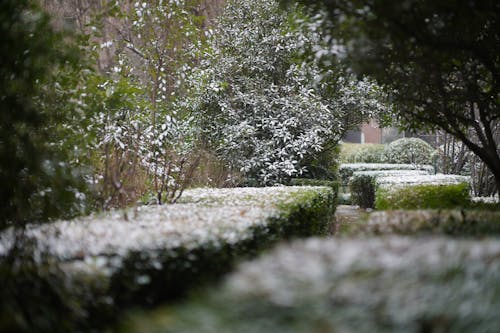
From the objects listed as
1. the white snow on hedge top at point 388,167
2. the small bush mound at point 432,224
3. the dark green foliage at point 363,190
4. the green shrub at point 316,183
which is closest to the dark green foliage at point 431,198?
the small bush mound at point 432,224

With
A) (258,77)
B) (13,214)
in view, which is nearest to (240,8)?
(258,77)

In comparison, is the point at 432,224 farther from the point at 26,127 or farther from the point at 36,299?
the point at 26,127

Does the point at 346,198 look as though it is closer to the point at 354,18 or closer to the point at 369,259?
the point at 354,18

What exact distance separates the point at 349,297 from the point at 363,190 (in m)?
12.5

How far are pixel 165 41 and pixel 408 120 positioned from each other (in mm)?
4488

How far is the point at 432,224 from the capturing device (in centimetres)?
383

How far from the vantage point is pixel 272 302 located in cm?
190

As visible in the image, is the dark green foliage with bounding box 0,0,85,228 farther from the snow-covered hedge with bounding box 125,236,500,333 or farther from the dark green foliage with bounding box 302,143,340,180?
the dark green foliage with bounding box 302,143,340,180

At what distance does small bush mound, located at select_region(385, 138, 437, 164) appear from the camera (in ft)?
67.5

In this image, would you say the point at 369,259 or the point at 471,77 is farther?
the point at 471,77

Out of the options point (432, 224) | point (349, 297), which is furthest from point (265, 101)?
point (349, 297)

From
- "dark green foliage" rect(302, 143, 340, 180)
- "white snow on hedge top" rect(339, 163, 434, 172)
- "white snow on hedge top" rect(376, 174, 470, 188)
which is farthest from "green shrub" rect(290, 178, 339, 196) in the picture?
"white snow on hedge top" rect(339, 163, 434, 172)

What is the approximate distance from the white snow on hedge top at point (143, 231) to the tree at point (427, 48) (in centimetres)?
188

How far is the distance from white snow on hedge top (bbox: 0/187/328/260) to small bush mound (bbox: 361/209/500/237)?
963 mm
